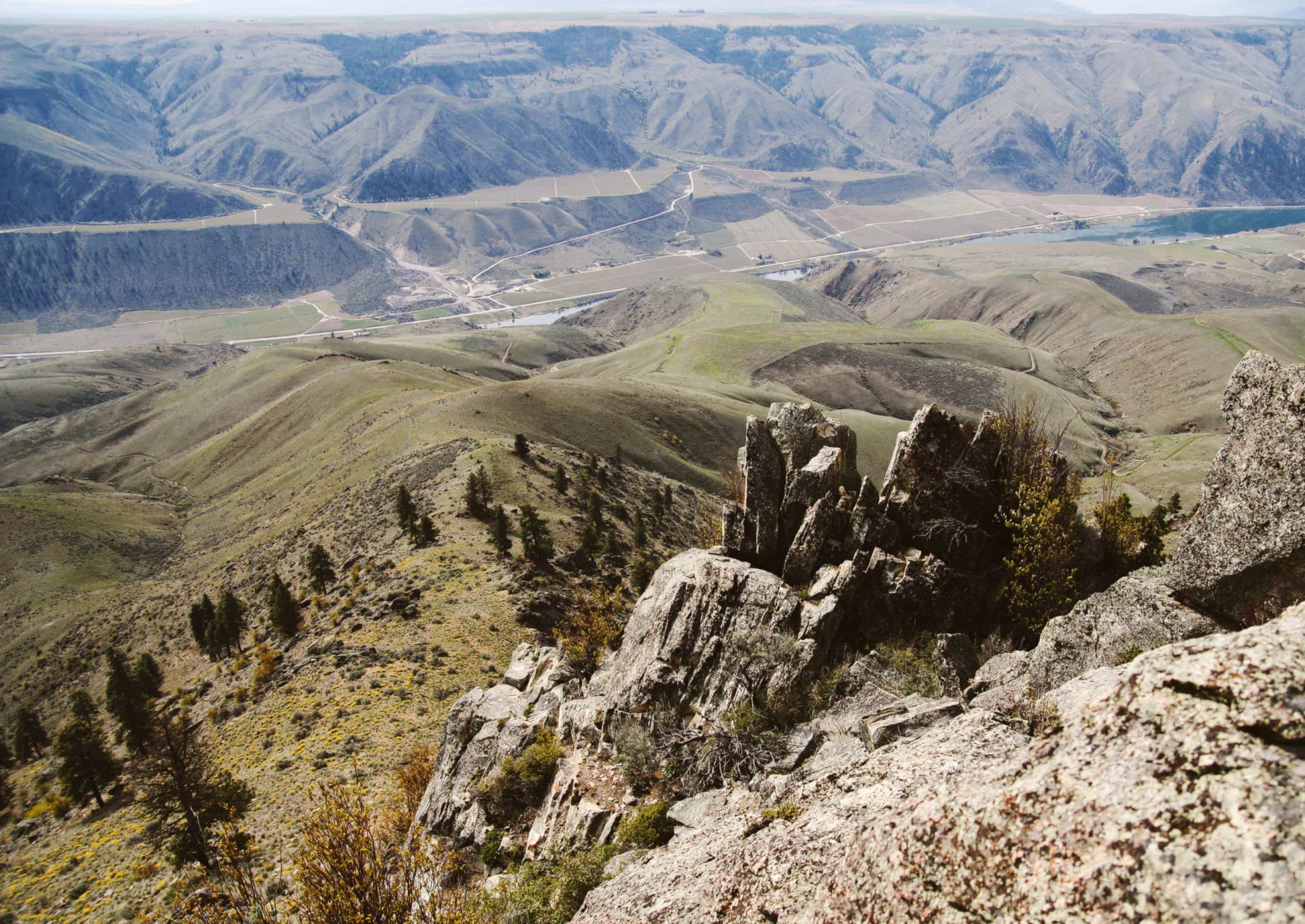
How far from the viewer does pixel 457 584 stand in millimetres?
46312

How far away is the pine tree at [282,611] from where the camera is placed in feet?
157

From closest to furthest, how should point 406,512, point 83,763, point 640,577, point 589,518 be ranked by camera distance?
point 83,763 < point 640,577 < point 406,512 < point 589,518

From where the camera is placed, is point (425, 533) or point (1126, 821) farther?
point (425, 533)

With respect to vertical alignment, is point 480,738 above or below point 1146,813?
below

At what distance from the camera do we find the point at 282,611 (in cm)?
4794

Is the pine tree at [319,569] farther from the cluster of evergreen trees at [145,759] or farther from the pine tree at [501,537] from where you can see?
the pine tree at [501,537]

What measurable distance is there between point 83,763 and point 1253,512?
53.3 metres

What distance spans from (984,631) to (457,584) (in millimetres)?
34915

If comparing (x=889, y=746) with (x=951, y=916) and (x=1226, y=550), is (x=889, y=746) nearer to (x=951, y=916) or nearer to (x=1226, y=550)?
(x=951, y=916)

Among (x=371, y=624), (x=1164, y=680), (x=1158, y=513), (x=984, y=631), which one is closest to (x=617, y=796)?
(x=984, y=631)

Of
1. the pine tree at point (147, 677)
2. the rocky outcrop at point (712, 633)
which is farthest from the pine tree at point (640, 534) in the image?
the pine tree at point (147, 677)

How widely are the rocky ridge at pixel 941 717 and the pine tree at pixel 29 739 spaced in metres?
43.5

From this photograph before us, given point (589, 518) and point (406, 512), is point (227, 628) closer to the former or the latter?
point (406, 512)

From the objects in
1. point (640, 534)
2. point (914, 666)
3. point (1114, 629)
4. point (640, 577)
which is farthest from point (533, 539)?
point (1114, 629)
